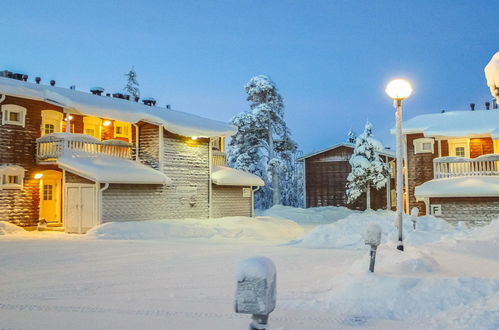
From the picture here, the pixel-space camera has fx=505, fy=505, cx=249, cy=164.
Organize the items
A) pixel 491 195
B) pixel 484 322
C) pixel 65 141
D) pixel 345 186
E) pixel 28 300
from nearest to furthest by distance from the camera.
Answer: pixel 484 322
pixel 28 300
pixel 65 141
pixel 491 195
pixel 345 186

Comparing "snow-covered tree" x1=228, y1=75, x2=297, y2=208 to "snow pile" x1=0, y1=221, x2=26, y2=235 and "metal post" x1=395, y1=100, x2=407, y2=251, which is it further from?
"metal post" x1=395, y1=100, x2=407, y2=251

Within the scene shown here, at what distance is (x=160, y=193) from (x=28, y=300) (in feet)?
57.0

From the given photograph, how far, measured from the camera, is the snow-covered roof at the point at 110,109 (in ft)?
74.4

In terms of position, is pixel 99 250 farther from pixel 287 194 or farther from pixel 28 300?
pixel 287 194

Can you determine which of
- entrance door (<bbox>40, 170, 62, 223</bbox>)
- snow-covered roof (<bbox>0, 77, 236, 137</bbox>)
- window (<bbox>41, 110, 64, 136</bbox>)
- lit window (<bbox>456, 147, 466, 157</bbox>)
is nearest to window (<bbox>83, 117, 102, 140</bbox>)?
snow-covered roof (<bbox>0, 77, 236, 137</bbox>)

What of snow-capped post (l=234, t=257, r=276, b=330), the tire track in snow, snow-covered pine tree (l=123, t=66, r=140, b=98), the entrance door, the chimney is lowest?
the tire track in snow

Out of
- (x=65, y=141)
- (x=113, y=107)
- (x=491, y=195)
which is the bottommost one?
(x=491, y=195)

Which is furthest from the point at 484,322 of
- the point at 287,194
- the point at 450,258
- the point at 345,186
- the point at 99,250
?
the point at 287,194

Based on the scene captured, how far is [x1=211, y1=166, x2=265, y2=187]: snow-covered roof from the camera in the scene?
92.9ft

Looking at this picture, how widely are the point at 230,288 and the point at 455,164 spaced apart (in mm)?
21071

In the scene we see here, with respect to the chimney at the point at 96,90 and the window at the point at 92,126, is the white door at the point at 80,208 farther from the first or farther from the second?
the chimney at the point at 96,90

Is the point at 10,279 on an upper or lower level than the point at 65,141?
lower

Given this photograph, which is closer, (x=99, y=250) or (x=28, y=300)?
(x=28, y=300)

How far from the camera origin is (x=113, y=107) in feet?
81.9
